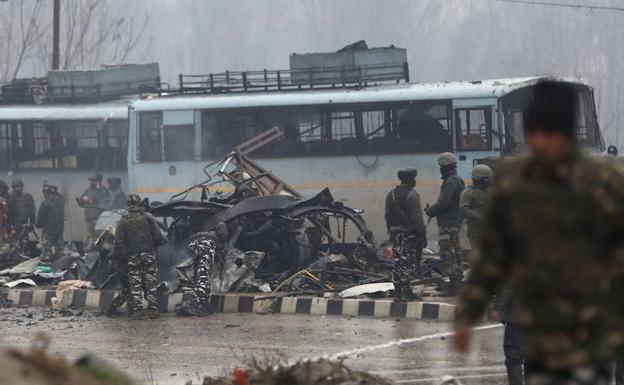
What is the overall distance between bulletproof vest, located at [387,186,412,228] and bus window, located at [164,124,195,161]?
8988 millimetres

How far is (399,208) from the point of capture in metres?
15.4

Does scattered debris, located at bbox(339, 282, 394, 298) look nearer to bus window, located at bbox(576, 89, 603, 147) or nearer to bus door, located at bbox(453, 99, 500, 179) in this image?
bus door, located at bbox(453, 99, 500, 179)

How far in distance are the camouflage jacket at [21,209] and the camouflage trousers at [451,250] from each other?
9471mm

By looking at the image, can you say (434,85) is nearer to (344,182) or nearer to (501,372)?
(344,182)

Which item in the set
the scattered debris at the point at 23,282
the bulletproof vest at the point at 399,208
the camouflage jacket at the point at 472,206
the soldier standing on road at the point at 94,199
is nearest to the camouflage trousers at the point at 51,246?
the soldier standing on road at the point at 94,199

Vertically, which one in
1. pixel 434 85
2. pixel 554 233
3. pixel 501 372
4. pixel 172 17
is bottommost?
pixel 501 372

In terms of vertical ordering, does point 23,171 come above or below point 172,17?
below

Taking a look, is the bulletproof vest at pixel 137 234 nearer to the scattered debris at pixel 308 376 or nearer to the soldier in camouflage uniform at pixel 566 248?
the scattered debris at pixel 308 376

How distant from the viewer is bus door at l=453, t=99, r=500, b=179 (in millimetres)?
21422

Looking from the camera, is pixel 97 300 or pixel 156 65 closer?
pixel 97 300

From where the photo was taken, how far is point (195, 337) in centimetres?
1370

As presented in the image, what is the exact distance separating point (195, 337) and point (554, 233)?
8.65 meters

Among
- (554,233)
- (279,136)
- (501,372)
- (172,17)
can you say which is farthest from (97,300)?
(172,17)

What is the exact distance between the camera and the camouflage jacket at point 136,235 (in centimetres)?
1566
